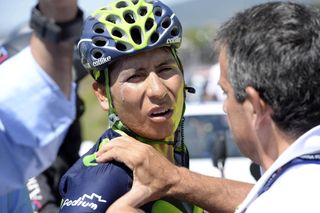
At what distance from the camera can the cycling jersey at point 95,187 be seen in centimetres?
295

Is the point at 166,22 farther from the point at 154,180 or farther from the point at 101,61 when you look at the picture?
the point at 154,180

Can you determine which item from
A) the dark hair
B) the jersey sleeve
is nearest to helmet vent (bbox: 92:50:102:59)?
the jersey sleeve

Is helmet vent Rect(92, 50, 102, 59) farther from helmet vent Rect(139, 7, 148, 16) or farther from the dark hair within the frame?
the dark hair

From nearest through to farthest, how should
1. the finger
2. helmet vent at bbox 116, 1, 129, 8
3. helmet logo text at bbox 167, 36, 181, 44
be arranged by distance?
the finger
helmet logo text at bbox 167, 36, 181, 44
helmet vent at bbox 116, 1, 129, 8

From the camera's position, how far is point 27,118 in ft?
10.3

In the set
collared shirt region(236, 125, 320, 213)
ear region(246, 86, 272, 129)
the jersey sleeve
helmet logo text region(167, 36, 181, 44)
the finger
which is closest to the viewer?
collared shirt region(236, 125, 320, 213)

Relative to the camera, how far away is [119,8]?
332 centimetres

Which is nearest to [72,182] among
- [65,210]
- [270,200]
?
[65,210]

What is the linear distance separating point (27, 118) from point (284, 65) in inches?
41.9

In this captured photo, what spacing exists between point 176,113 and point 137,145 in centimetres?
29

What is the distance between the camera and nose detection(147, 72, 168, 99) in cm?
315

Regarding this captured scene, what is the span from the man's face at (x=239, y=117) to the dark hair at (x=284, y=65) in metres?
0.04

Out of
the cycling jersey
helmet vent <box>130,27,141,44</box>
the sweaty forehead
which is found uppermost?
helmet vent <box>130,27,141,44</box>

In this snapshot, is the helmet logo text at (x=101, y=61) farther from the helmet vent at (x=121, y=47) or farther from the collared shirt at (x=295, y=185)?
the collared shirt at (x=295, y=185)
